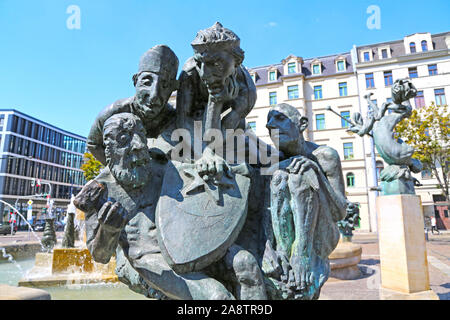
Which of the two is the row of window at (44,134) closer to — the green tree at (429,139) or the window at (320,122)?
the window at (320,122)

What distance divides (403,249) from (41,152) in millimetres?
54680

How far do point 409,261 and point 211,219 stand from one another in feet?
13.6

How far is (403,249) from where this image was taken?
4.45 meters

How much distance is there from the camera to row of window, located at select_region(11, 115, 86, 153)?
43.7m

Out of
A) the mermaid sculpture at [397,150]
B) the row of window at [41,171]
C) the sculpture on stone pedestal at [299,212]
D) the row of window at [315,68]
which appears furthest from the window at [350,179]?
the row of window at [41,171]

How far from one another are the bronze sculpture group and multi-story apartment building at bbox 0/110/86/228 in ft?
130

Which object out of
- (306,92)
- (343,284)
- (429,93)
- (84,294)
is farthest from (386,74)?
(84,294)

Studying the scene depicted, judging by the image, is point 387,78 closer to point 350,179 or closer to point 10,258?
point 350,179

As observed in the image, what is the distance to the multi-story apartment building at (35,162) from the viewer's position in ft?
138

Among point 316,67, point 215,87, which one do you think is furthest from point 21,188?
point 215,87

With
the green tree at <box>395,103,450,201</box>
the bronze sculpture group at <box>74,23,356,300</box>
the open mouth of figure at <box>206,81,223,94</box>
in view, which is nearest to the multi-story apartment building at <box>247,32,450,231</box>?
the green tree at <box>395,103,450,201</box>

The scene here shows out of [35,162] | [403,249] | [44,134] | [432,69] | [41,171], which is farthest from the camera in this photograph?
[44,134]

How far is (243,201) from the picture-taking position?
168 centimetres
